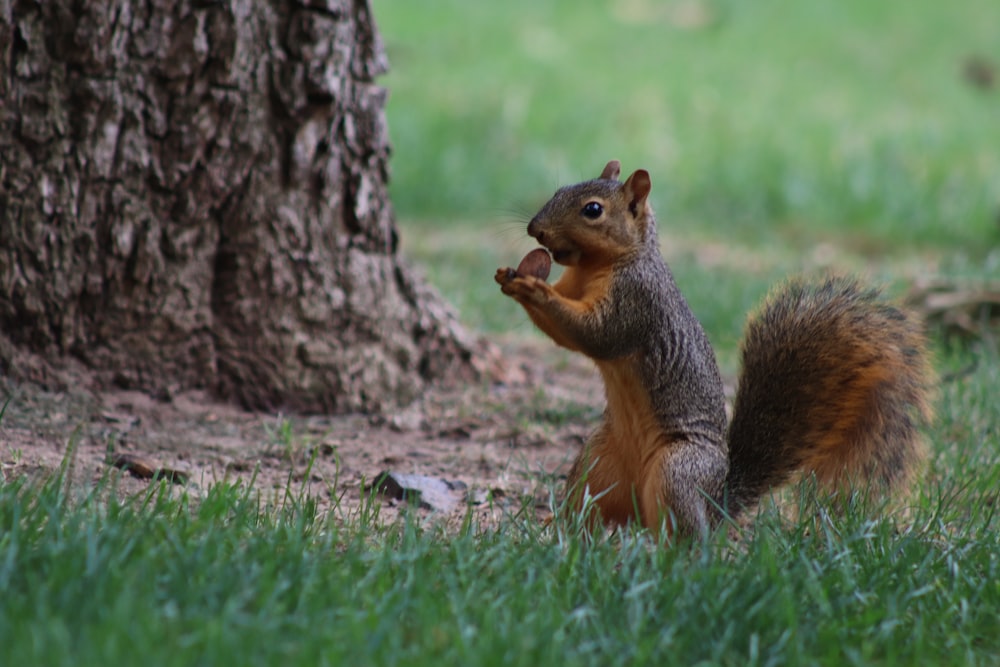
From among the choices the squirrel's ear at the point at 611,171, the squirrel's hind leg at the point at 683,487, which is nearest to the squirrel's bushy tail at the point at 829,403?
the squirrel's hind leg at the point at 683,487

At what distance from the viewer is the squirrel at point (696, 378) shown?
257 centimetres

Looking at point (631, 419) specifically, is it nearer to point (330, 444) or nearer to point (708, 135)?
point (330, 444)

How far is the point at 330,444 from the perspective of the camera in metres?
3.07

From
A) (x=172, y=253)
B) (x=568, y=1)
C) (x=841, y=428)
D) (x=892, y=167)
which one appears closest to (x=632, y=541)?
(x=841, y=428)

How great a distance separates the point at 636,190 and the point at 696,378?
0.44 m

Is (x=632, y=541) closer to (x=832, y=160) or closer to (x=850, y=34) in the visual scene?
(x=832, y=160)

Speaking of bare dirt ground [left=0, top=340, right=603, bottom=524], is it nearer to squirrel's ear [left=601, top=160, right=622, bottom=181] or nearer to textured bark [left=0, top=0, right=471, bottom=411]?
textured bark [left=0, top=0, right=471, bottom=411]

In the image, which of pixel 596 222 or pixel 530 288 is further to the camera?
pixel 596 222

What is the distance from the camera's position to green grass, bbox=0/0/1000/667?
1656 millimetres

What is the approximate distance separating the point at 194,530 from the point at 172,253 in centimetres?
137

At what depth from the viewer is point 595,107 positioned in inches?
365

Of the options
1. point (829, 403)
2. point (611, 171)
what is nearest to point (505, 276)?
point (611, 171)

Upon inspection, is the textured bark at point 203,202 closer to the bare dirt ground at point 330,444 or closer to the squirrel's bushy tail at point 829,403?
the bare dirt ground at point 330,444

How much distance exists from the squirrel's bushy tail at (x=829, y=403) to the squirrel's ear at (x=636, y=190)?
0.42 metres
